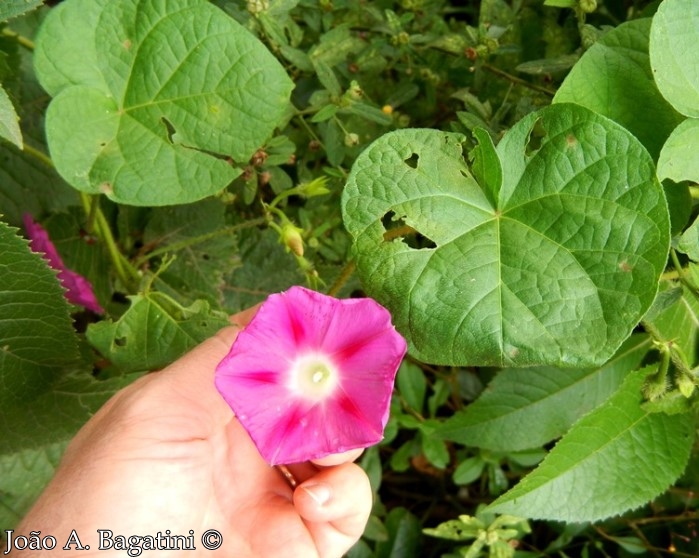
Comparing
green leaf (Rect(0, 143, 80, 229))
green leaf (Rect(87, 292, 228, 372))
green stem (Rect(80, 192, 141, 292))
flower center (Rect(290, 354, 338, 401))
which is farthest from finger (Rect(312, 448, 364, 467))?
green leaf (Rect(0, 143, 80, 229))

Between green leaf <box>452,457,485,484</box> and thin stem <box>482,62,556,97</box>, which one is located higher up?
thin stem <box>482,62,556,97</box>

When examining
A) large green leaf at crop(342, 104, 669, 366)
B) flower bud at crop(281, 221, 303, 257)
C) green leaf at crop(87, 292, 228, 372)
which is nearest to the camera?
large green leaf at crop(342, 104, 669, 366)

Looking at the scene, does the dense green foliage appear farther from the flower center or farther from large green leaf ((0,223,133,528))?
the flower center

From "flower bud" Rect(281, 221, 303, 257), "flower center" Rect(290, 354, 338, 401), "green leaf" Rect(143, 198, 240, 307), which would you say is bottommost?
"green leaf" Rect(143, 198, 240, 307)

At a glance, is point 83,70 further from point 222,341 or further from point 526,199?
point 526,199

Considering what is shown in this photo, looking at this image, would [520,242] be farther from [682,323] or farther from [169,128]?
[169,128]

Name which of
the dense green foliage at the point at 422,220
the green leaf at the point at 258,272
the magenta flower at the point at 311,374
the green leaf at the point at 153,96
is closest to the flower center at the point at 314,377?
the magenta flower at the point at 311,374

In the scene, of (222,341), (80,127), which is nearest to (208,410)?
(222,341)
